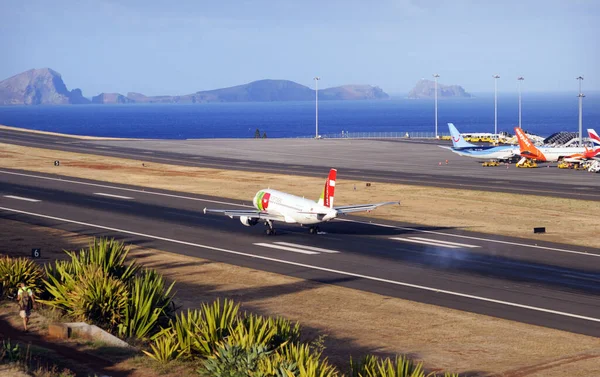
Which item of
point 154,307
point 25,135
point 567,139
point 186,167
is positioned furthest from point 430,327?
point 25,135

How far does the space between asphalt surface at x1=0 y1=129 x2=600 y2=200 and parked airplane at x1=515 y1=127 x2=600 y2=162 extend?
2.80 m

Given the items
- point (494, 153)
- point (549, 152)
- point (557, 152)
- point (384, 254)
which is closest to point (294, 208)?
point (384, 254)

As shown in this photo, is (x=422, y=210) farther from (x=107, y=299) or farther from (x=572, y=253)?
(x=107, y=299)

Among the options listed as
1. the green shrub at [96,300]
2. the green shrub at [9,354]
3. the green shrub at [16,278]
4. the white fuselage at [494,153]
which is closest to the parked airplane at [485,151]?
the white fuselage at [494,153]

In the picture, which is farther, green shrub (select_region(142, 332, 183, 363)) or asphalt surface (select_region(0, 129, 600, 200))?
asphalt surface (select_region(0, 129, 600, 200))

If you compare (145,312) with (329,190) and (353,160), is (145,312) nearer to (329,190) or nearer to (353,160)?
(329,190)

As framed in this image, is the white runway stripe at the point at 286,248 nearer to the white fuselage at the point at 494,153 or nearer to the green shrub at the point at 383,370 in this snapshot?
the green shrub at the point at 383,370

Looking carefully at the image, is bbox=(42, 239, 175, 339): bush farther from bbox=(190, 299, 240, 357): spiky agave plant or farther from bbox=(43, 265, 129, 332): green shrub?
bbox=(190, 299, 240, 357): spiky agave plant

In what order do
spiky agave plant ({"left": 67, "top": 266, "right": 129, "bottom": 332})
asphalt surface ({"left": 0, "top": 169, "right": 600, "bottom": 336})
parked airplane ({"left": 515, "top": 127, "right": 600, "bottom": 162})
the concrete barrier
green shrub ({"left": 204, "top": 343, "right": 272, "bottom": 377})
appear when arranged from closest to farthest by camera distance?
green shrub ({"left": 204, "top": 343, "right": 272, "bottom": 377})
the concrete barrier
spiky agave plant ({"left": 67, "top": 266, "right": 129, "bottom": 332})
asphalt surface ({"left": 0, "top": 169, "right": 600, "bottom": 336})
parked airplane ({"left": 515, "top": 127, "right": 600, "bottom": 162})

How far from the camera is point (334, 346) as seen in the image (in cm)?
3041

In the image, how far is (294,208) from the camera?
2154 inches

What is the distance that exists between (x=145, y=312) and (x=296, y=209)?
26820mm

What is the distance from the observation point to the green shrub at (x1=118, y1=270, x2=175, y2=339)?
28.1m

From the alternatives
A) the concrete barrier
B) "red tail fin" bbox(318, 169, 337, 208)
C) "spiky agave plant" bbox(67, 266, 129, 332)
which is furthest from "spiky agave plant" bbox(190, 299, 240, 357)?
"red tail fin" bbox(318, 169, 337, 208)
